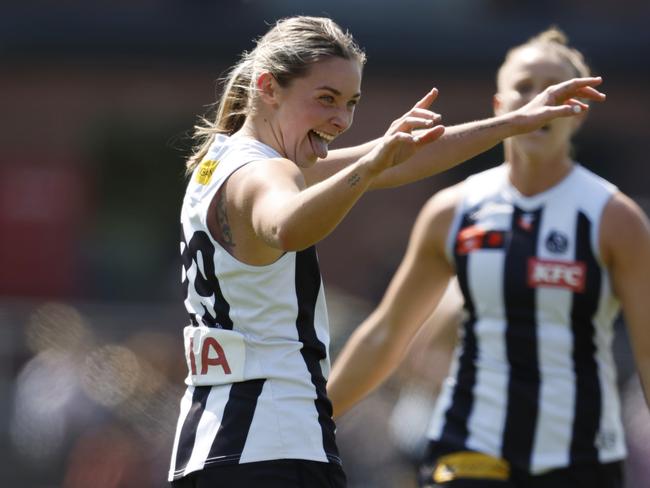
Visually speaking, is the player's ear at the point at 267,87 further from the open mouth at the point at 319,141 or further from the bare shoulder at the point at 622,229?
the bare shoulder at the point at 622,229


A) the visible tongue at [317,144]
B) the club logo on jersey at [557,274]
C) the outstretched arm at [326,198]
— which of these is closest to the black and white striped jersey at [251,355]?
the visible tongue at [317,144]

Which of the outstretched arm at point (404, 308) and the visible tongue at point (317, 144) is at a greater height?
the visible tongue at point (317, 144)

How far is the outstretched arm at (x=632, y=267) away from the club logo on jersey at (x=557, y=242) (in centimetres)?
15

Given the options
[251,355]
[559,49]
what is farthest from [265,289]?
[559,49]

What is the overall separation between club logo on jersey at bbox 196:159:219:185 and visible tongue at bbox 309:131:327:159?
10.7 inches

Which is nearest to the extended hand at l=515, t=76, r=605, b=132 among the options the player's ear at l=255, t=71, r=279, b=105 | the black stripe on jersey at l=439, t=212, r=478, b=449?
the player's ear at l=255, t=71, r=279, b=105

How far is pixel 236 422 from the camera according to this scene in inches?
135

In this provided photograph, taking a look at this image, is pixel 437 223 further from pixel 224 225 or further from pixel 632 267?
pixel 224 225

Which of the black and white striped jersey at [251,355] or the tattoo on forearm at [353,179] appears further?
the black and white striped jersey at [251,355]

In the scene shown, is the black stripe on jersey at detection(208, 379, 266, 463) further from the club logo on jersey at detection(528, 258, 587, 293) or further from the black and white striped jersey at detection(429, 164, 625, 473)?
the club logo on jersey at detection(528, 258, 587, 293)

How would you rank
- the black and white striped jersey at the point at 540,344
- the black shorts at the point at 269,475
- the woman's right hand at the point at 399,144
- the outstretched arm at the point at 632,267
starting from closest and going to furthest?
the woman's right hand at the point at 399,144 → the black shorts at the point at 269,475 → the outstretched arm at the point at 632,267 → the black and white striped jersey at the point at 540,344

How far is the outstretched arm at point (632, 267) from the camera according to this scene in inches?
187

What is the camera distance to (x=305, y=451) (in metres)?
3.44

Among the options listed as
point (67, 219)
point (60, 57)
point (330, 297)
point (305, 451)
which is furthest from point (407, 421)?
point (60, 57)
